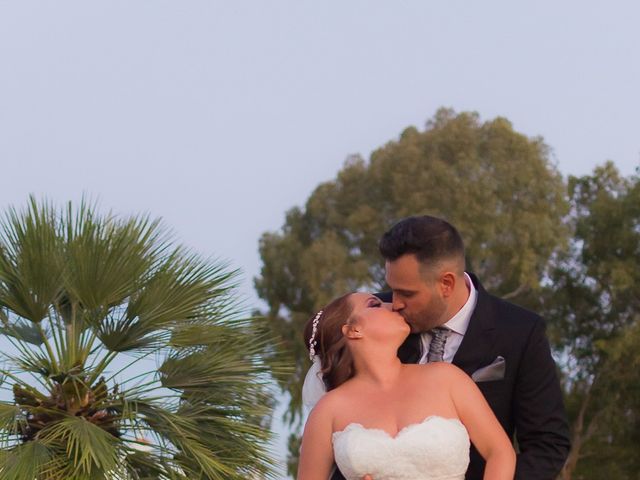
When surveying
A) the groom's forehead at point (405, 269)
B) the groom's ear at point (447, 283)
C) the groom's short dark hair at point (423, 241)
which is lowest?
the groom's ear at point (447, 283)

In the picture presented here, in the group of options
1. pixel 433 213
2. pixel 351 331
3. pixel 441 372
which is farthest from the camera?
pixel 433 213

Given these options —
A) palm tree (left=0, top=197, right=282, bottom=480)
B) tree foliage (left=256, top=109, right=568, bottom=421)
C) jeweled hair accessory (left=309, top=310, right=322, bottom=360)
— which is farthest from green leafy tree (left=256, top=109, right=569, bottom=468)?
jeweled hair accessory (left=309, top=310, right=322, bottom=360)

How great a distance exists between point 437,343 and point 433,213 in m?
30.6

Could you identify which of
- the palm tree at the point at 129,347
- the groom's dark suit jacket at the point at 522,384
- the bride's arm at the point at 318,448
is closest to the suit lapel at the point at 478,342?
the groom's dark suit jacket at the point at 522,384

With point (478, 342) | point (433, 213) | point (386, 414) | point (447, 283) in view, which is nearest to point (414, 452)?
point (386, 414)

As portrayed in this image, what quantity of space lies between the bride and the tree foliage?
30.1m

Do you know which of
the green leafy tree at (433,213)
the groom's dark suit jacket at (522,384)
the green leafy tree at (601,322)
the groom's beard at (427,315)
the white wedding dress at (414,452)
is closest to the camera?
the white wedding dress at (414,452)

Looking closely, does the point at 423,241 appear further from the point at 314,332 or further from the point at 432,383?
the point at 314,332

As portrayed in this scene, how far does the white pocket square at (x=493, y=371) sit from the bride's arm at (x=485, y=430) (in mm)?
117

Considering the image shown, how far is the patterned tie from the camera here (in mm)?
5320

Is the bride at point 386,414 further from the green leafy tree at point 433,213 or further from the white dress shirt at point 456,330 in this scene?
the green leafy tree at point 433,213

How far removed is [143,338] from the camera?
39.7 feet

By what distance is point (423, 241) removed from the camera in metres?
5.16

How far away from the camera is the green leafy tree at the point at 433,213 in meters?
36.8
